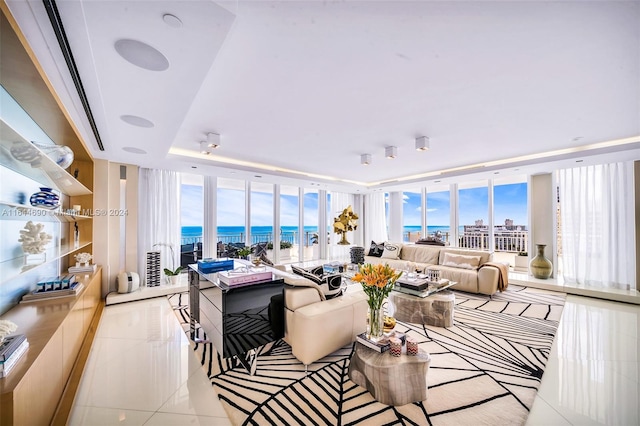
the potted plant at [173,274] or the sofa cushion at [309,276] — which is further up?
the sofa cushion at [309,276]

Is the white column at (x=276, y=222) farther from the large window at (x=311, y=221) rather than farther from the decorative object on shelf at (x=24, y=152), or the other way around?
the decorative object on shelf at (x=24, y=152)

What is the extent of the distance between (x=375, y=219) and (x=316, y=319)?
6.62 metres

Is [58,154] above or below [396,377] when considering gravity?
above

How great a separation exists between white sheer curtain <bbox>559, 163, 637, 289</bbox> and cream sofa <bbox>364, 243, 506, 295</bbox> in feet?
5.73

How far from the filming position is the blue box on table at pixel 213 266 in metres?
2.49

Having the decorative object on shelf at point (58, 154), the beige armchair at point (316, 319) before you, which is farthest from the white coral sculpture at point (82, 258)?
the beige armchair at point (316, 319)

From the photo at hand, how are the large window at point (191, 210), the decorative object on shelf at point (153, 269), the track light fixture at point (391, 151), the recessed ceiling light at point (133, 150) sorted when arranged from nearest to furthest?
the recessed ceiling light at point (133, 150) → the track light fixture at point (391, 151) → the decorative object on shelf at point (153, 269) → the large window at point (191, 210)

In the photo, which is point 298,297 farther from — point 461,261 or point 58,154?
point 461,261

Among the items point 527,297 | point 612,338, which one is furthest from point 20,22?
point 527,297

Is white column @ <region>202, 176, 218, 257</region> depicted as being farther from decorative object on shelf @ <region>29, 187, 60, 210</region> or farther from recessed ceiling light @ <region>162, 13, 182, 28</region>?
recessed ceiling light @ <region>162, 13, 182, 28</region>

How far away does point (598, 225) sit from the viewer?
4664 millimetres

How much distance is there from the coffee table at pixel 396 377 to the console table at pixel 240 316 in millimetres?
923

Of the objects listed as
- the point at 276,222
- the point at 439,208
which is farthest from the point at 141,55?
the point at 439,208

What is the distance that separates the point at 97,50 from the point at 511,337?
14.6ft
